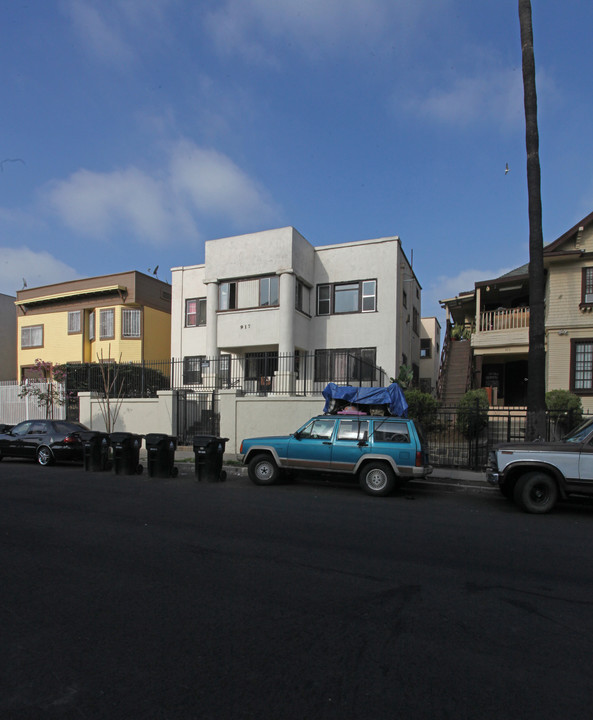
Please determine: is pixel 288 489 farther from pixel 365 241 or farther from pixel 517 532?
pixel 365 241

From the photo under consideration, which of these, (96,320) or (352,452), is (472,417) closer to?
(352,452)

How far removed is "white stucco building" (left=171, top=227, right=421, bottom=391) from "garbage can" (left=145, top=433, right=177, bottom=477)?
24.6 ft

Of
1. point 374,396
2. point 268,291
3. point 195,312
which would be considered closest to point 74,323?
point 195,312

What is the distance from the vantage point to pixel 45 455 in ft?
45.0

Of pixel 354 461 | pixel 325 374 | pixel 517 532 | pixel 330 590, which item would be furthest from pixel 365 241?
pixel 330 590

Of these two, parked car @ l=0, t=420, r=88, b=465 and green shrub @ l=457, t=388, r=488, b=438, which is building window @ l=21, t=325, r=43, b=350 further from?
green shrub @ l=457, t=388, r=488, b=438

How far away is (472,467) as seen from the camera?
Answer: 12.5m

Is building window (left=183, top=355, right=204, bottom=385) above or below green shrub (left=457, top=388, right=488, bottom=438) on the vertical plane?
above

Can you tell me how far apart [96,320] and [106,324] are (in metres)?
0.71

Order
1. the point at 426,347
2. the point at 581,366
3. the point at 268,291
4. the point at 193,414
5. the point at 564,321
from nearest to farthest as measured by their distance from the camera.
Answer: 1. the point at 193,414
2. the point at 581,366
3. the point at 564,321
4. the point at 268,291
5. the point at 426,347

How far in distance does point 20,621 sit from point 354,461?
6820mm

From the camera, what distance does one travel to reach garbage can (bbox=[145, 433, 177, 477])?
38.3ft

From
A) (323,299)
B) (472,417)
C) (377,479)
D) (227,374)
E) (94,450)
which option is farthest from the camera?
(323,299)

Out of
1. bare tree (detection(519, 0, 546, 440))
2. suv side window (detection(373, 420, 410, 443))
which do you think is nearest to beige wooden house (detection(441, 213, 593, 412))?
bare tree (detection(519, 0, 546, 440))
